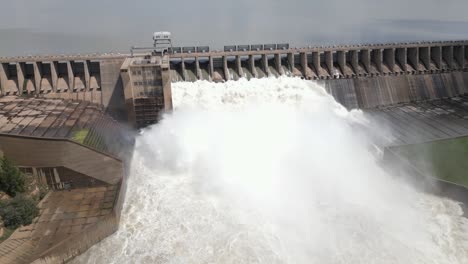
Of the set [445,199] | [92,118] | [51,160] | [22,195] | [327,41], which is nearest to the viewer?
[22,195]

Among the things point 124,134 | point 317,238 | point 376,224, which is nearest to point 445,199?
point 376,224

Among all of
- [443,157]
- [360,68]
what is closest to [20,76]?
[360,68]

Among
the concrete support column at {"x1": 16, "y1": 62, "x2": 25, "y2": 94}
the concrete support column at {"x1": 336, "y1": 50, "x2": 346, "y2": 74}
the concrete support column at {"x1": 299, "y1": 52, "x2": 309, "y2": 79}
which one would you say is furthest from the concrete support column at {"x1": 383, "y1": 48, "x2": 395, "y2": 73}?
the concrete support column at {"x1": 16, "y1": 62, "x2": 25, "y2": 94}

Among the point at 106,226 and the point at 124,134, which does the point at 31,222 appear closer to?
the point at 106,226

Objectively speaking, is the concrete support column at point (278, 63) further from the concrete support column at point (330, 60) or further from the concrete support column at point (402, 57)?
the concrete support column at point (402, 57)

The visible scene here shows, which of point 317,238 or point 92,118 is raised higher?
point 92,118

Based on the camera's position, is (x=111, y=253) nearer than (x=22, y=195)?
Yes
